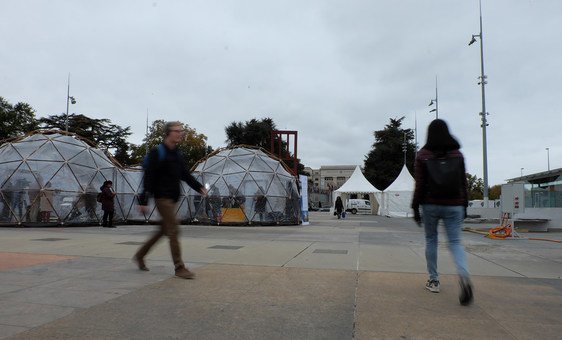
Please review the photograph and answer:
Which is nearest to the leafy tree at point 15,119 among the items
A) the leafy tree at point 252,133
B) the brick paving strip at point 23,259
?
the leafy tree at point 252,133

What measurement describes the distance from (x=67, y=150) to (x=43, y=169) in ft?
4.66

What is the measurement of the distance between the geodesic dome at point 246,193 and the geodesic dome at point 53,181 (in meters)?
3.10

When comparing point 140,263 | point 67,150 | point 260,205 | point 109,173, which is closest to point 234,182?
point 260,205

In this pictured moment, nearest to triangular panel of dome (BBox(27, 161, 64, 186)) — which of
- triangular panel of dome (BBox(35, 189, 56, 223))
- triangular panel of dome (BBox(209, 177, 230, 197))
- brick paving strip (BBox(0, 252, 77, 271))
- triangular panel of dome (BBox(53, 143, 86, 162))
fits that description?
triangular panel of dome (BBox(35, 189, 56, 223))

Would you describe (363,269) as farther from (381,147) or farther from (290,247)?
(381,147)

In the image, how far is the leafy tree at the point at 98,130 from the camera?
6059cm

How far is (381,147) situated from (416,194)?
61195mm

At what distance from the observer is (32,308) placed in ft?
12.6

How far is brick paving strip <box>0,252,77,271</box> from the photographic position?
6.20 m

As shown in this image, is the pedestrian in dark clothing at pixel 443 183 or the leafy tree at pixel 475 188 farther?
the leafy tree at pixel 475 188

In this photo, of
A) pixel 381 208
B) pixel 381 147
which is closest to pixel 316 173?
pixel 381 147

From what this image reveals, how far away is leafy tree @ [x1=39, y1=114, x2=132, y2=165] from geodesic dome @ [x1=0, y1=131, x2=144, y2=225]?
4491 centimetres

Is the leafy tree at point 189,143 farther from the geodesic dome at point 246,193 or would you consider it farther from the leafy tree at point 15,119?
the geodesic dome at point 246,193

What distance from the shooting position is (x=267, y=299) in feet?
Answer: 14.2
